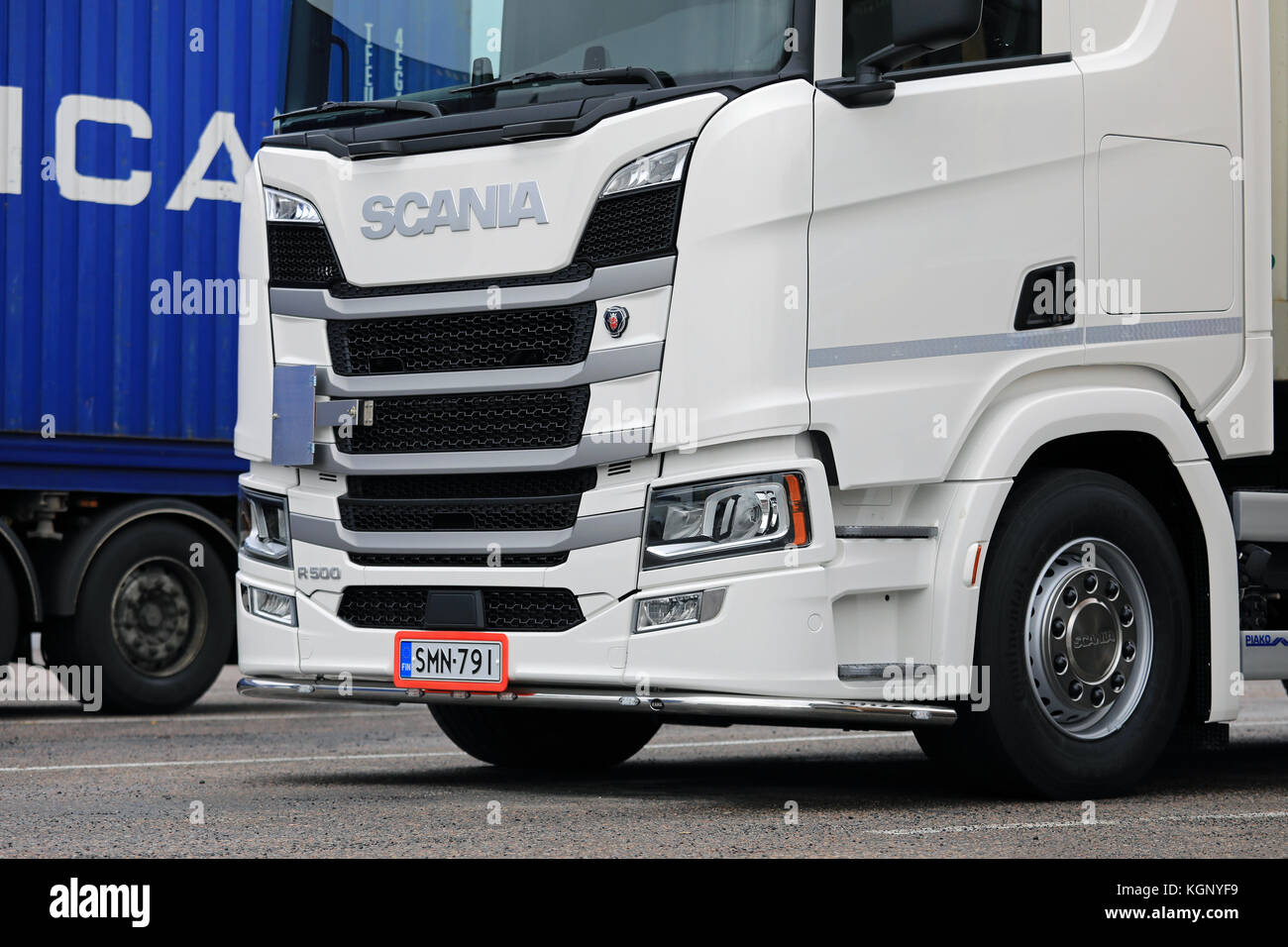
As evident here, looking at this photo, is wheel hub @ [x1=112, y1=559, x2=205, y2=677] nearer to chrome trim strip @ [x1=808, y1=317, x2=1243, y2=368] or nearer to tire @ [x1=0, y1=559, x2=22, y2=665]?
tire @ [x1=0, y1=559, x2=22, y2=665]

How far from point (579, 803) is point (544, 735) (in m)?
1.38

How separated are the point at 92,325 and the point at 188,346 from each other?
695 millimetres

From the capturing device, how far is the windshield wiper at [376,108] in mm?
7629

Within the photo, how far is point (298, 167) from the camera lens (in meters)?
7.81

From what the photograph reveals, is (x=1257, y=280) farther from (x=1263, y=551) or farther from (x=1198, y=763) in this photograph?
(x=1198, y=763)

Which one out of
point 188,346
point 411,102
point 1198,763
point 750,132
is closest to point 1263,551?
point 1198,763

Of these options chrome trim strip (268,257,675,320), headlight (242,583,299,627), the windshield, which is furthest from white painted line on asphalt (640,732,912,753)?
the windshield

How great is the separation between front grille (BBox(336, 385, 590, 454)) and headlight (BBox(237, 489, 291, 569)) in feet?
1.51

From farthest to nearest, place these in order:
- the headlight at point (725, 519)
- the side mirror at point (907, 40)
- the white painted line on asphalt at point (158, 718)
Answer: the white painted line on asphalt at point (158, 718) < the headlight at point (725, 519) < the side mirror at point (907, 40)

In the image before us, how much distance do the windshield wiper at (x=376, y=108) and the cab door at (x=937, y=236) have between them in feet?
4.85

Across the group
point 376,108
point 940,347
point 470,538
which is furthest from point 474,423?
point 940,347

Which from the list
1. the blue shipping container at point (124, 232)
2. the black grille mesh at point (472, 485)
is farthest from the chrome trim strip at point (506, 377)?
the blue shipping container at point (124, 232)

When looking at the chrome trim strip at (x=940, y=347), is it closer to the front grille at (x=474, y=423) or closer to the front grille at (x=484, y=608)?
the front grille at (x=474, y=423)
